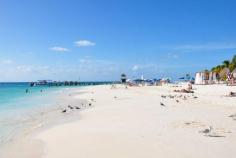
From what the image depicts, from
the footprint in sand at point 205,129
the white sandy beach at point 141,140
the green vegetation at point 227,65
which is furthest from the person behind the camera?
the green vegetation at point 227,65

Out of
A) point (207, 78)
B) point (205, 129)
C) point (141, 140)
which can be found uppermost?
point (207, 78)

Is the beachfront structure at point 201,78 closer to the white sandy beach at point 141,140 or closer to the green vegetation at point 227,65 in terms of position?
the green vegetation at point 227,65

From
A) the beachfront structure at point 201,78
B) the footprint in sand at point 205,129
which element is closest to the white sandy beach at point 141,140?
the footprint in sand at point 205,129

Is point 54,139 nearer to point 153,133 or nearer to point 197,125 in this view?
point 153,133

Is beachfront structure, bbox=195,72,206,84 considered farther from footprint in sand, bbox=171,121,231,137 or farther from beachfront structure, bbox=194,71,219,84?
footprint in sand, bbox=171,121,231,137

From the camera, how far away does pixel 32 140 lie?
991 centimetres

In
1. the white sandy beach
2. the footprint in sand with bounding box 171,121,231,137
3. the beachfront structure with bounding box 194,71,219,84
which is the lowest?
the white sandy beach

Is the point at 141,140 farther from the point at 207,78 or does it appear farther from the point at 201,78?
the point at 201,78

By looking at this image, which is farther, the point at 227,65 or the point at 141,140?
the point at 227,65

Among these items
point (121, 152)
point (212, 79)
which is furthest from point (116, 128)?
point (212, 79)

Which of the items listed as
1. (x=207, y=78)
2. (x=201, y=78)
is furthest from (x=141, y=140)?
(x=201, y=78)

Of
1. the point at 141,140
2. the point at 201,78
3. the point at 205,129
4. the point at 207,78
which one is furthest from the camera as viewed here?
the point at 201,78

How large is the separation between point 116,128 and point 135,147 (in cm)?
323

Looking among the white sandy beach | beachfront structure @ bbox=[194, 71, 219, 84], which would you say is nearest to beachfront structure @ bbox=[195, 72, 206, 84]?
beachfront structure @ bbox=[194, 71, 219, 84]
